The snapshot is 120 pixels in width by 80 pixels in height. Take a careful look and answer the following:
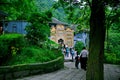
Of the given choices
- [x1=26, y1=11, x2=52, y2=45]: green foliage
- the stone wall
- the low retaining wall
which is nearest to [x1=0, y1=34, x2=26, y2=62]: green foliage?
the low retaining wall

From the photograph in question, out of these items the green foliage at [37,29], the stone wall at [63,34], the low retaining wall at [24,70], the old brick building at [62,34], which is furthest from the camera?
the stone wall at [63,34]

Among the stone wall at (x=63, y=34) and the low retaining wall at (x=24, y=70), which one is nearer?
the low retaining wall at (x=24, y=70)

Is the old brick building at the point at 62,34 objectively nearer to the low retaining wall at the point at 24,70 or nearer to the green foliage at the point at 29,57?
the green foliage at the point at 29,57

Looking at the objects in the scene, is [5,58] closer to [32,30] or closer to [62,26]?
[32,30]

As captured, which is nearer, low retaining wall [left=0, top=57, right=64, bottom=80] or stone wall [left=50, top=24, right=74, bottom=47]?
low retaining wall [left=0, top=57, right=64, bottom=80]

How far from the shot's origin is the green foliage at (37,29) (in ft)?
70.7

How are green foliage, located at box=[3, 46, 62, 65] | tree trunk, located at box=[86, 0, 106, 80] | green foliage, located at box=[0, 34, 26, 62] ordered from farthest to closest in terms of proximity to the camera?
green foliage, located at box=[3, 46, 62, 65], green foliage, located at box=[0, 34, 26, 62], tree trunk, located at box=[86, 0, 106, 80]

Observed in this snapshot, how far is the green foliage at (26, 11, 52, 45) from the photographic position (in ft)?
70.7

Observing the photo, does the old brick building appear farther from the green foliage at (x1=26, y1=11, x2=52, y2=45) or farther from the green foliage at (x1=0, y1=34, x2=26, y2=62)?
the green foliage at (x1=0, y1=34, x2=26, y2=62)

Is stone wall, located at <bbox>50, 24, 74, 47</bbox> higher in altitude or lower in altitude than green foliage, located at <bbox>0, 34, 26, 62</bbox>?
higher

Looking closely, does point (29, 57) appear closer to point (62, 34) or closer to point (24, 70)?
point (24, 70)

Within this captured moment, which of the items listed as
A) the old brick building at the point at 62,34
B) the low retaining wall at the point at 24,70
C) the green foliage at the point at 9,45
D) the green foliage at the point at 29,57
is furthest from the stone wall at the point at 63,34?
the green foliage at the point at 9,45

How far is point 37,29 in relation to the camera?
21641 millimetres

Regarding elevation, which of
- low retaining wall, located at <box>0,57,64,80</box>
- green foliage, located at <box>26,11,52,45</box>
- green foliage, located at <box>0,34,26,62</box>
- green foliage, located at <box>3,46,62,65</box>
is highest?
green foliage, located at <box>26,11,52,45</box>
